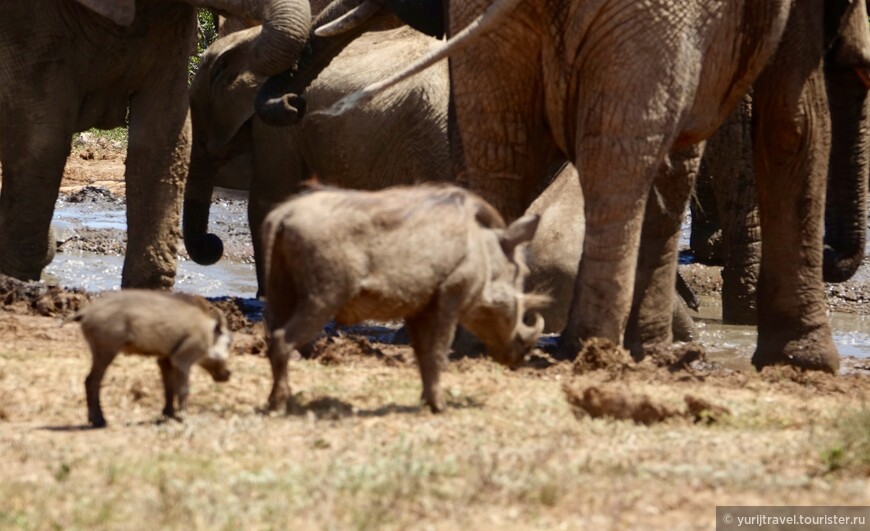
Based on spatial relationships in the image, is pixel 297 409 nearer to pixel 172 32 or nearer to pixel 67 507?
pixel 67 507

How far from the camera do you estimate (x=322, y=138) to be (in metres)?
12.5

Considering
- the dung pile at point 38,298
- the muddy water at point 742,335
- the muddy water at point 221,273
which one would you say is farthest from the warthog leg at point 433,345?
the muddy water at point 742,335

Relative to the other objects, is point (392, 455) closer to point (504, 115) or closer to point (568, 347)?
point (568, 347)

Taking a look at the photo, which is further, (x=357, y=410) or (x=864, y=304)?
(x=864, y=304)

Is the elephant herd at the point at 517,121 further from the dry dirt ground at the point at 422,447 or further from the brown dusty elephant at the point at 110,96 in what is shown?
the dry dirt ground at the point at 422,447

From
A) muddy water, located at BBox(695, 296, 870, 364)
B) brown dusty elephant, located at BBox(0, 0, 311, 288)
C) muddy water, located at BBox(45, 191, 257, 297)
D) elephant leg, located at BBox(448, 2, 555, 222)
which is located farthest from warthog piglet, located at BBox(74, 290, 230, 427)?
muddy water, located at BBox(45, 191, 257, 297)

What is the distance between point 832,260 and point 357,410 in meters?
4.07

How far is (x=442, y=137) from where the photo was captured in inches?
473

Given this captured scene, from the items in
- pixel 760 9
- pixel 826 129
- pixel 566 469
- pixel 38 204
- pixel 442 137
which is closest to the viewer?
pixel 566 469

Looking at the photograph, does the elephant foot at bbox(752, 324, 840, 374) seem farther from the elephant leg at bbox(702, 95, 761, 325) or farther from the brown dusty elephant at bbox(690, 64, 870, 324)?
the elephant leg at bbox(702, 95, 761, 325)

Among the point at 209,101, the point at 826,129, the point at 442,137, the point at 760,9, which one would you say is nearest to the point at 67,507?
the point at 760,9

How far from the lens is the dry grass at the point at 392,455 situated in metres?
5.23

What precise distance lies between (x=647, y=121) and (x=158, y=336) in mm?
2588

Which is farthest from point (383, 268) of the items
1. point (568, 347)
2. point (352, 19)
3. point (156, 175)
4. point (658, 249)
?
point (156, 175)
